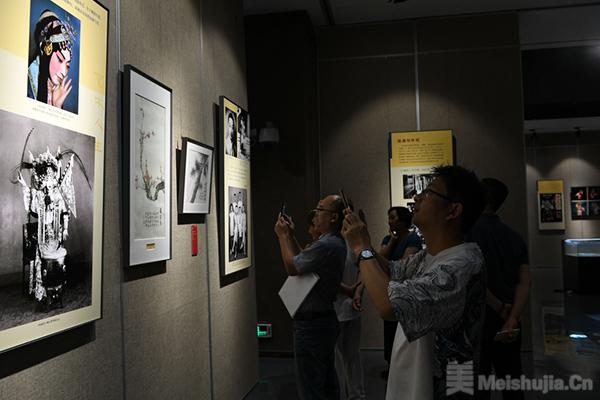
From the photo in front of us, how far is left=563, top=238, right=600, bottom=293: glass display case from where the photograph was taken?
34.2 feet

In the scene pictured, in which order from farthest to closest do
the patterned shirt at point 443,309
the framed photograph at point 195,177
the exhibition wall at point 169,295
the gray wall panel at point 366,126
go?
the gray wall panel at point 366,126, the framed photograph at point 195,177, the exhibition wall at point 169,295, the patterned shirt at point 443,309

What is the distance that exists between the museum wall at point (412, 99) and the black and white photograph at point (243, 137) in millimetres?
2110

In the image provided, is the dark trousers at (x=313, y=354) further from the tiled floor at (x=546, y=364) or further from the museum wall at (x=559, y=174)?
the museum wall at (x=559, y=174)

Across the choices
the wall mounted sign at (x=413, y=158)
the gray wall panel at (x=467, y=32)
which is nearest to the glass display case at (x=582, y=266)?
the wall mounted sign at (x=413, y=158)

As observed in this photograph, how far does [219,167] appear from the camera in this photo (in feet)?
11.9

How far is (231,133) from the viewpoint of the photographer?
12.6 ft

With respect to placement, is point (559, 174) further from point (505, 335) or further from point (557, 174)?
point (505, 335)

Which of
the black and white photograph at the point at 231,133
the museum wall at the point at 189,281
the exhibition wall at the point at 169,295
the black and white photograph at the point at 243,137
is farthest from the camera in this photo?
the black and white photograph at the point at 243,137

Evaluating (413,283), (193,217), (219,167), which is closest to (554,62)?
(219,167)

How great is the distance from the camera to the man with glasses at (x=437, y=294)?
59.6 inches

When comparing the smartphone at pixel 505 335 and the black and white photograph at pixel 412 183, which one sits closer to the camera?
the smartphone at pixel 505 335

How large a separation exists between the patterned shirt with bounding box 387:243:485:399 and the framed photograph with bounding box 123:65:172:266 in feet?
4.36

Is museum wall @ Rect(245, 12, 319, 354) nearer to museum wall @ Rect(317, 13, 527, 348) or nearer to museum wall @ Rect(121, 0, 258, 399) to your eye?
museum wall @ Rect(317, 13, 527, 348)

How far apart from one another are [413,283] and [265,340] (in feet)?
14.4
